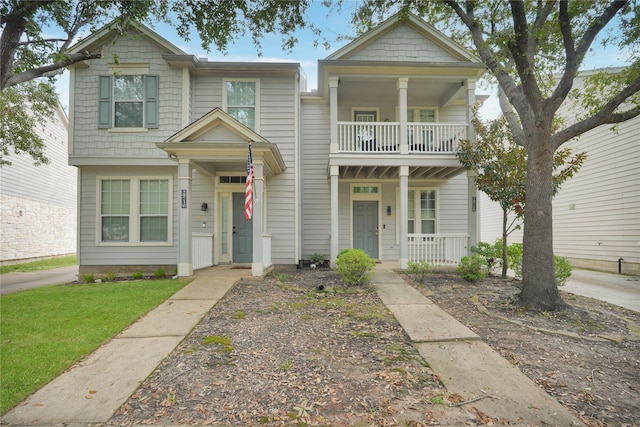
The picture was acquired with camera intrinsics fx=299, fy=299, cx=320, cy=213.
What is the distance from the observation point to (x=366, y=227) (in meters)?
10.4

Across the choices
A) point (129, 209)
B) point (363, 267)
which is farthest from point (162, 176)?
point (363, 267)

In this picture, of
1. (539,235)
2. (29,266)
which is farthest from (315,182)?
(29,266)

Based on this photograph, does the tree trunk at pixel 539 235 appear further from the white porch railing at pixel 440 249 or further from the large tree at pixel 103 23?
the large tree at pixel 103 23

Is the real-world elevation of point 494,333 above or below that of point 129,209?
below

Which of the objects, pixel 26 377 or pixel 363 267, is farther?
pixel 363 267

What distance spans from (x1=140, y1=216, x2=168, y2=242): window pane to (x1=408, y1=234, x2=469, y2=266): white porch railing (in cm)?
719

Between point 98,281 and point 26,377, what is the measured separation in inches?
233

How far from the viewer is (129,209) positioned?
877 centimetres

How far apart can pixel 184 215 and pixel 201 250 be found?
142 centimetres

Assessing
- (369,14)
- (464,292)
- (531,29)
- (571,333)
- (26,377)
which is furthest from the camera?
(369,14)

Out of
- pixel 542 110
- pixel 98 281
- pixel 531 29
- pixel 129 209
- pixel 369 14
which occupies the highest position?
pixel 369 14

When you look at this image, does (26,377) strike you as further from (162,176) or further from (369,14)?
(369,14)

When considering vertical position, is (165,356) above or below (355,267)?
below

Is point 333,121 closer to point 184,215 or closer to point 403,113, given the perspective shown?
point 403,113
